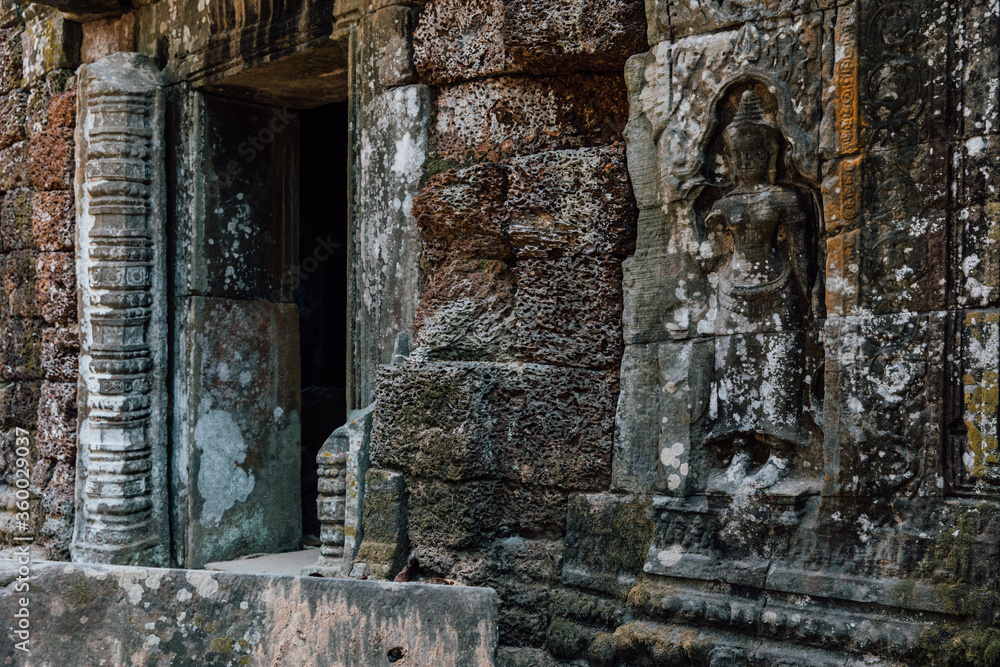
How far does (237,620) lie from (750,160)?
6.64 ft

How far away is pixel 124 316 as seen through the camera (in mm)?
4887

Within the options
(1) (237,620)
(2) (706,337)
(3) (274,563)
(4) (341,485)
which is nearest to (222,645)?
(1) (237,620)

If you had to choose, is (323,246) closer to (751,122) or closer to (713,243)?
(713,243)

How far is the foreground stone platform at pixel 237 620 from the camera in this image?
96.3 inches

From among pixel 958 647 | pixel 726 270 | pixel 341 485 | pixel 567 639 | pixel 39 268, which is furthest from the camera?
pixel 39 268

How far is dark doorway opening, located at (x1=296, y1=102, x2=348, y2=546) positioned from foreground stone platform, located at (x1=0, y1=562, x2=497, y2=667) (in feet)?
13.5

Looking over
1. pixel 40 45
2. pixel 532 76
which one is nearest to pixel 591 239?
pixel 532 76

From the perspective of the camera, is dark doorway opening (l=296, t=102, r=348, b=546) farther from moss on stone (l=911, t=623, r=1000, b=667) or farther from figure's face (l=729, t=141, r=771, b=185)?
moss on stone (l=911, t=623, r=1000, b=667)

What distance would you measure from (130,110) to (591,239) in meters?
2.86

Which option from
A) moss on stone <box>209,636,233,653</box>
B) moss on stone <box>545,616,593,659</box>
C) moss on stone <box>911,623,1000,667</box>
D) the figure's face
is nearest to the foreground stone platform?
moss on stone <box>209,636,233,653</box>

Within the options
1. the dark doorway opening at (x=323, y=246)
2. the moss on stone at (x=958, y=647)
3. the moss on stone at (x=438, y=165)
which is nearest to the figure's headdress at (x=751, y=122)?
the moss on stone at (x=438, y=165)

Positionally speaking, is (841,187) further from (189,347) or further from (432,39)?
(189,347)

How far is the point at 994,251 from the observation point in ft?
8.20

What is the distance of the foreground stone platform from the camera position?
245cm
